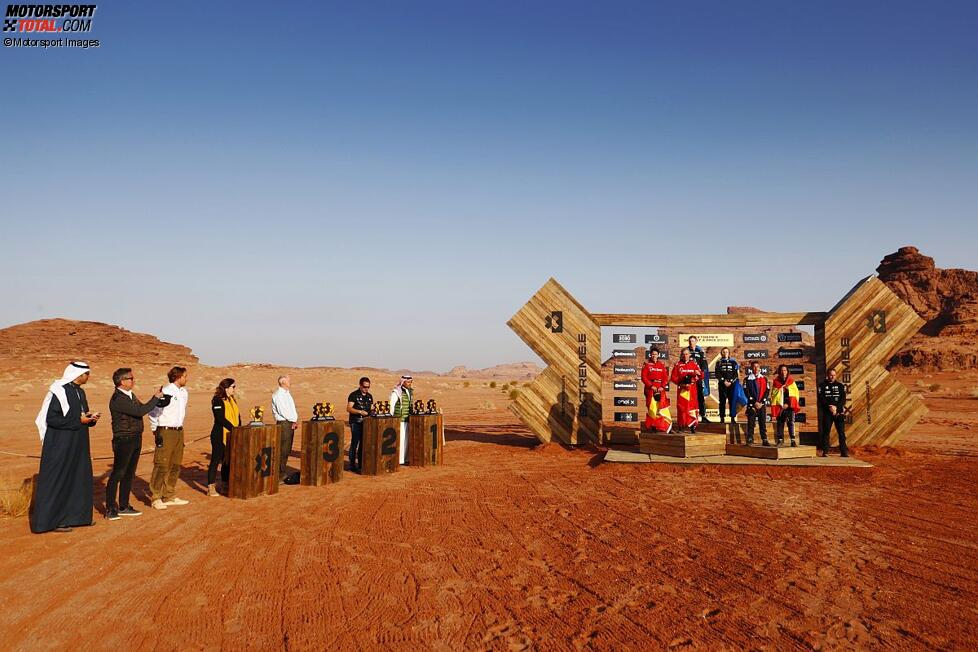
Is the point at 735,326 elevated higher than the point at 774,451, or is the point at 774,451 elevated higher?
the point at 735,326

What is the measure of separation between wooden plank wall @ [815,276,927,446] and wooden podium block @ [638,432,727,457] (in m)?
3.79

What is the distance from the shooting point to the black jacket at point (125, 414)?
7926mm

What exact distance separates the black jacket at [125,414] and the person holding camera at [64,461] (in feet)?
1.00

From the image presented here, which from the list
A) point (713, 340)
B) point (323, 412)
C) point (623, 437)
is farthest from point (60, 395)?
point (713, 340)

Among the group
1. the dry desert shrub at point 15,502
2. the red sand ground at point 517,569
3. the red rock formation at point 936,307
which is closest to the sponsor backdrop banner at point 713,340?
the red sand ground at point 517,569

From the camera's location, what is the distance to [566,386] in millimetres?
15328

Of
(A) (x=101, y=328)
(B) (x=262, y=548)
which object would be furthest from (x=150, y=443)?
(A) (x=101, y=328)

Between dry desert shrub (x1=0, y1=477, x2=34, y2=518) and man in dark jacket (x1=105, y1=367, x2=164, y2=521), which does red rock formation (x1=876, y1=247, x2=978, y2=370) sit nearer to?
man in dark jacket (x1=105, y1=367, x2=164, y2=521)

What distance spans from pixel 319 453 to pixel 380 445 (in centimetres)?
139

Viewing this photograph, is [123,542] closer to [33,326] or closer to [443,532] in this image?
[443,532]

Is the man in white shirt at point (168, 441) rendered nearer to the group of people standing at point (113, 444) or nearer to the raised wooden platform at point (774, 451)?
the group of people standing at point (113, 444)

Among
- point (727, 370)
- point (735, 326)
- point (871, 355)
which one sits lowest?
point (727, 370)

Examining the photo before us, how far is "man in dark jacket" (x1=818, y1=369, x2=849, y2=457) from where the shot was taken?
501 inches

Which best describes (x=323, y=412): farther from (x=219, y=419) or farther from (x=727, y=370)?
(x=727, y=370)
